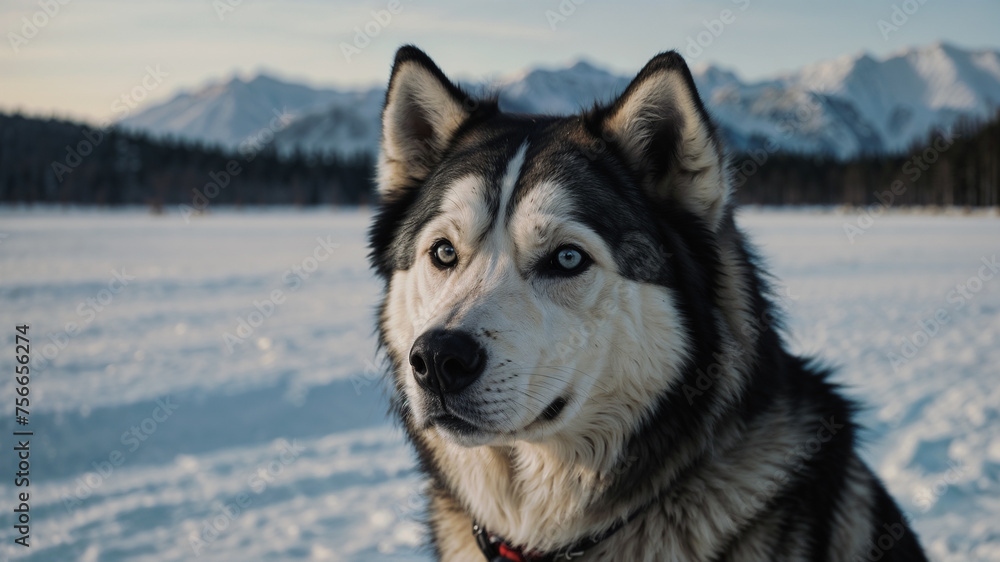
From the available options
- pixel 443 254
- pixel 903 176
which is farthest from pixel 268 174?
pixel 443 254

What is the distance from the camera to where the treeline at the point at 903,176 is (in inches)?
2474

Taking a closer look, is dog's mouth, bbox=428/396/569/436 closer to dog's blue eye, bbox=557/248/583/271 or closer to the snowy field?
dog's blue eye, bbox=557/248/583/271

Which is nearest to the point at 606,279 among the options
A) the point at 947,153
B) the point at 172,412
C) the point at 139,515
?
the point at 139,515

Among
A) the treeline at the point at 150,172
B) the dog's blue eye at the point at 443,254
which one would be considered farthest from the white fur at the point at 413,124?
the treeline at the point at 150,172

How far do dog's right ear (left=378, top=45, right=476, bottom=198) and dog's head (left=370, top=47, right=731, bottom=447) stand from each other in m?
0.03

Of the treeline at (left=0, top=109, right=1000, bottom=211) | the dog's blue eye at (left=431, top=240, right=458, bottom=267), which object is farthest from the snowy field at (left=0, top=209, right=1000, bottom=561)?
the treeline at (left=0, top=109, right=1000, bottom=211)

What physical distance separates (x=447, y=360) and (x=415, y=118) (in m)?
1.52

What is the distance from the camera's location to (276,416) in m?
6.64

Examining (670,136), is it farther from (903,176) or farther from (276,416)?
(903,176)

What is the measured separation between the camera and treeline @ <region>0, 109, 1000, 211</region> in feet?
217

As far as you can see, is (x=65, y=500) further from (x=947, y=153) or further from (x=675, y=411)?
(x=947, y=153)

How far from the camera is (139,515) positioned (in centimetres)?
466

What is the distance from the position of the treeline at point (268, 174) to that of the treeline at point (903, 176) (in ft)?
0.42

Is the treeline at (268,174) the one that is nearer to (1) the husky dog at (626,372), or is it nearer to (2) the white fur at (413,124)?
(2) the white fur at (413,124)
